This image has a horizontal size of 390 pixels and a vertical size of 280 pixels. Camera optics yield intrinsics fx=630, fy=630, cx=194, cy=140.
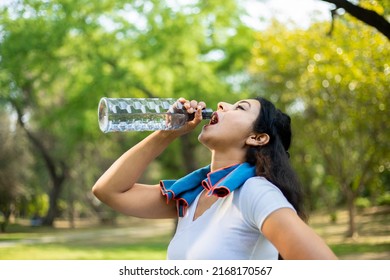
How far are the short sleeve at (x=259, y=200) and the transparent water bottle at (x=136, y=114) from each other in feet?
1.41

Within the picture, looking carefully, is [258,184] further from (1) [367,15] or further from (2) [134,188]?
(1) [367,15]

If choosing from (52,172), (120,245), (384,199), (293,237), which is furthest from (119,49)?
(293,237)

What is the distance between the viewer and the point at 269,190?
130cm

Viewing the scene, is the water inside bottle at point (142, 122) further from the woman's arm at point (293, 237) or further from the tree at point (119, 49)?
the tree at point (119, 49)

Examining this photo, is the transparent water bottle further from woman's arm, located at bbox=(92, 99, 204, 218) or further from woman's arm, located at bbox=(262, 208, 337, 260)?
woman's arm, located at bbox=(262, 208, 337, 260)

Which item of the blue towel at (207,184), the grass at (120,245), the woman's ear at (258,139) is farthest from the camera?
the grass at (120,245)

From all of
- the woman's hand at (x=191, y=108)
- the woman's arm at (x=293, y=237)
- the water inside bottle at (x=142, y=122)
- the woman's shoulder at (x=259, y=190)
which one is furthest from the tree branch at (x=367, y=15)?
the woman's arm at (x=293, y=237)

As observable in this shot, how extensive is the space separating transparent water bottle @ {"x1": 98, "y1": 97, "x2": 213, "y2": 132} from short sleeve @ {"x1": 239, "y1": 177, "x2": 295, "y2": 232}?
428mm

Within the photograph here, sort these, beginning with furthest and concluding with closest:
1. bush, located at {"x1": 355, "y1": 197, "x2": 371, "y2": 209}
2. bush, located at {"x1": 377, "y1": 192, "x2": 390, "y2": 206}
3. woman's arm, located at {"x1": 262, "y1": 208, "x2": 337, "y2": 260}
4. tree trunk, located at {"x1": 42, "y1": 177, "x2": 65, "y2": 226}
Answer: bush, located at {"x1": 355, "y1": 197, "x2": 371, "y2": 209} → tree trunk, located at {"x1": 42, "y1": 177, "x2": 65, "y2": 226} → bush, located at {"x1": 377, "y1": 192, "x2": 390, "y2": 206} → woman's arm, located at {"x1": 262, "y1": 208, "x2": 337, "y2": 260}

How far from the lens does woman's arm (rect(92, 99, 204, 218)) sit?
66.0 inches

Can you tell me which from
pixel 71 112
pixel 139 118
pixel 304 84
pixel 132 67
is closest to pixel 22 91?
Result: pixel 71 112

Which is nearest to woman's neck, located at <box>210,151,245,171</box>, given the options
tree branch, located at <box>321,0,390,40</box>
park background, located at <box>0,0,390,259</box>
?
tree branch, located at <box>321,0,390,40</box>

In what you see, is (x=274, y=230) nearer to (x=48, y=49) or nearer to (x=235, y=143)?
(x=235, y=143)

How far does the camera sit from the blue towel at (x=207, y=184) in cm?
142
